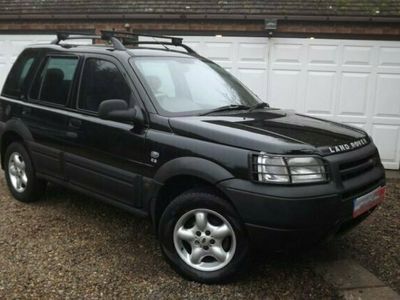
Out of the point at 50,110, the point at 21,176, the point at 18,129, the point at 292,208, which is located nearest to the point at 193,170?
the point at 292,208

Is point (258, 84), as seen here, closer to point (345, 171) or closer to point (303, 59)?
point (303, 59)

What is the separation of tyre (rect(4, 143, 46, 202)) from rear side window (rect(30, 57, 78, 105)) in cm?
73

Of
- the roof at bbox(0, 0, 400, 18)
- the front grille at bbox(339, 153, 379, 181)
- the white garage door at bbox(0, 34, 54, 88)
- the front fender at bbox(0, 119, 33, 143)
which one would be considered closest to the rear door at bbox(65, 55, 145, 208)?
the front fender at bbox(0, 119, 33, 143)

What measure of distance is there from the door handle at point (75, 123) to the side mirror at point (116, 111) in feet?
2.23

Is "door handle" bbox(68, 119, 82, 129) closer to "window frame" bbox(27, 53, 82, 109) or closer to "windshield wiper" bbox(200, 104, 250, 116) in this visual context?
"window frame" bbox(27, 53, 82, 109)

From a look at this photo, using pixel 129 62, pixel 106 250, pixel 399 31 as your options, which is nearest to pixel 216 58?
pixel 399 31

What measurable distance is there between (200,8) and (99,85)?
5.26 meters

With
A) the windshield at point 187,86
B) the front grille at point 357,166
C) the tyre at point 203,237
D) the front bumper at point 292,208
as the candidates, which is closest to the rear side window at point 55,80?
the windshield at point 187,86

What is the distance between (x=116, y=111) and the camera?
3.88 m

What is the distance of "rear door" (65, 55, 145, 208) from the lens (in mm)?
4047

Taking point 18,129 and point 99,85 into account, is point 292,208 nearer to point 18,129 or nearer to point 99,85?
point 99,85

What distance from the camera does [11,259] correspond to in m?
4.04

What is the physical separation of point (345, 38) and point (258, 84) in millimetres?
1756

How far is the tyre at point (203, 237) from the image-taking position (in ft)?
11.4
